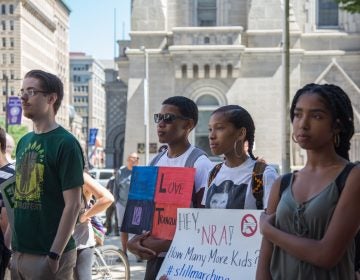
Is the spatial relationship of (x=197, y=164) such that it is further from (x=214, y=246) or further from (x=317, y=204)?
(x=317, y=204)

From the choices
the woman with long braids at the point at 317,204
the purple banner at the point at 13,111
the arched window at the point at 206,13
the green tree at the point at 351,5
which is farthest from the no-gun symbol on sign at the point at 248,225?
the purple banner at the point at 13,111

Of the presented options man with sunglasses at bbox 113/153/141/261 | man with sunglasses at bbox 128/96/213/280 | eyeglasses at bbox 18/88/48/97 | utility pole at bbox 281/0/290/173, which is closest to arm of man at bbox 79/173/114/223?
man with sunglasses at bbox 128/96/213/280

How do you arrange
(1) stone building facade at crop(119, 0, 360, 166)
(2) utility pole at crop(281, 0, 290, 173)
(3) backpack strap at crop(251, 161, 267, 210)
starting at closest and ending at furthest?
1. (3) backpack strap at crop(251, 161, 267, 210)
2. (2) utility pole at crop(281, 0, 290, 173)
3. (1) stone building facade at crop(119, 0, 360, 166)

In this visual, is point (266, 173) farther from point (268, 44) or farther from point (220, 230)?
point (268, 44)

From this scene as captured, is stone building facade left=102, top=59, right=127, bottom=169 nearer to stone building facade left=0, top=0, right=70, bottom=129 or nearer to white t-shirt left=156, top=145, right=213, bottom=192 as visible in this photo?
stone building facade left=0, top=0, right=70, bottom=129

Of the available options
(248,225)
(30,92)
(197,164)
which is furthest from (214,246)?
(30,92)

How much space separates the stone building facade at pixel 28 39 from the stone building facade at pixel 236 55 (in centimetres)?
9805

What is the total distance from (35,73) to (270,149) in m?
30.4

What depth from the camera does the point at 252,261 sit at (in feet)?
13.6

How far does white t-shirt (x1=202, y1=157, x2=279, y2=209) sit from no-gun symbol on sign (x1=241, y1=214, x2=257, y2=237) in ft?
0.85

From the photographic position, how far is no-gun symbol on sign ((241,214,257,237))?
4227mm

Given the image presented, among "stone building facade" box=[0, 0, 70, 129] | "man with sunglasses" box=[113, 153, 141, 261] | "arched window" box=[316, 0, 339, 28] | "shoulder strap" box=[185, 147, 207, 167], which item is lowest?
"man with sunglasses" box=[113, 153, 141, 261]

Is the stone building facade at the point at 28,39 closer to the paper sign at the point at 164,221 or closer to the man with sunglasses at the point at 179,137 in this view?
the man with sunglasses at the point at 179,137

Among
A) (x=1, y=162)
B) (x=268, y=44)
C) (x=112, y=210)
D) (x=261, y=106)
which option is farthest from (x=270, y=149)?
(x=1, y=162)
